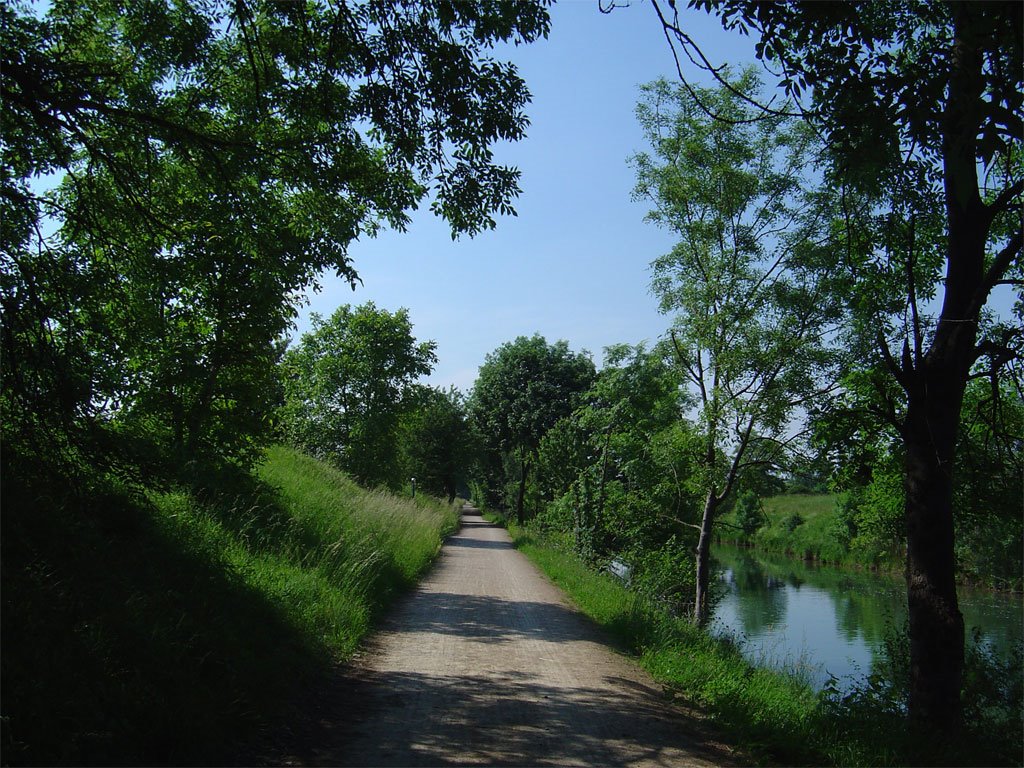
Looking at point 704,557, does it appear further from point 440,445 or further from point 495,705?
point 440,445

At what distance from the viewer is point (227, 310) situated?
379 inches

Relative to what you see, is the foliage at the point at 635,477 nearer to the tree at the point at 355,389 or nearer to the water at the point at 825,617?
the water at the point at 825,617

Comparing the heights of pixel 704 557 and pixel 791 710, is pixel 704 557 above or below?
above

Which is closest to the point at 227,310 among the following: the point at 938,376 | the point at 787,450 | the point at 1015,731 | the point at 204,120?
the point at 204,120

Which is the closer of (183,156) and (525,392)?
(183,156)

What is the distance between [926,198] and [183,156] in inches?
289

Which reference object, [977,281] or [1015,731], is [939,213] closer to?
[977,281]

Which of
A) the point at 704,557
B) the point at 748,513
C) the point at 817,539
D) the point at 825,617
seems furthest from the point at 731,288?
the point at 817,539

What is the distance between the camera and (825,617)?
73.3ft

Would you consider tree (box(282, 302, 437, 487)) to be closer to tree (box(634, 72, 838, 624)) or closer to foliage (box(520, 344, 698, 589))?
foliage (box(520, 344, 698, 589))

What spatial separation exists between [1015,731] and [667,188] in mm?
10352

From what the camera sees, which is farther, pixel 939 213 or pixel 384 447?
pixel 384 447

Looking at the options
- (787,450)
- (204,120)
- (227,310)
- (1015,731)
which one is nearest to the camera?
(204,120)

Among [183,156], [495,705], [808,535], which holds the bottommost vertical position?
[495,705]
